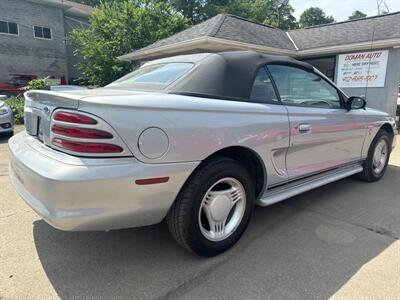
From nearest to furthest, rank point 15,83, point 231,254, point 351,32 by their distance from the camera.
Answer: point 231,254 < point 351,32 < point 15,83

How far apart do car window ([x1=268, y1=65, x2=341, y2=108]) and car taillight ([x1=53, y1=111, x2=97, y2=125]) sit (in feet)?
5.81

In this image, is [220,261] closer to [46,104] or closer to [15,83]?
[46,104]

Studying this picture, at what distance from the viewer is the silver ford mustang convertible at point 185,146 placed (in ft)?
6.24

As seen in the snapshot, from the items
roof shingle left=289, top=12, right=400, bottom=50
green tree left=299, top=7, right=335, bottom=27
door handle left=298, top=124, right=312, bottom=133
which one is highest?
green tree left=299, top=7, right=335, bottom=27

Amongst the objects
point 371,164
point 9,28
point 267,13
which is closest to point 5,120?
point 371,164

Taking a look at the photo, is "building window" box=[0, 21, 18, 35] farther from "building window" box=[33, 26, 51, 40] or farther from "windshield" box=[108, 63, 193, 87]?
"windshield" box=[108, 63, 193, 87]

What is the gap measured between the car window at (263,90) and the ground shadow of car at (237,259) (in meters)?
1.23

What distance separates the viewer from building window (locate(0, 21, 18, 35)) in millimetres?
21562

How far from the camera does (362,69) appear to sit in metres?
10.6

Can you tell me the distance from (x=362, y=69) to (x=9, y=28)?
22.8 metres

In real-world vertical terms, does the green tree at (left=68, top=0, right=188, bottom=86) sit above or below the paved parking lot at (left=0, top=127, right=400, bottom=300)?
above

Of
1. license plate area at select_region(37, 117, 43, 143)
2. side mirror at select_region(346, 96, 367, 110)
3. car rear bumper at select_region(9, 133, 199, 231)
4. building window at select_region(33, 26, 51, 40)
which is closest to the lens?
car rear bumper at select_region(9, 133, 199, 231)

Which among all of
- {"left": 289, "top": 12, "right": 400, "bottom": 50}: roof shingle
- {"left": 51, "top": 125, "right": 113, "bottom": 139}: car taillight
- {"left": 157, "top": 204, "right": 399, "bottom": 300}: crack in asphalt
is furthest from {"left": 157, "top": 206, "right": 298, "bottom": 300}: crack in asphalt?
{"left": 289, "top": 12, "right": 400, "bottom": 50}: roof shingle

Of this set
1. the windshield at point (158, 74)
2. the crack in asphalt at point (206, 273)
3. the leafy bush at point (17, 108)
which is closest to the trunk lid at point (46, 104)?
the windshield at point (158, 74)
